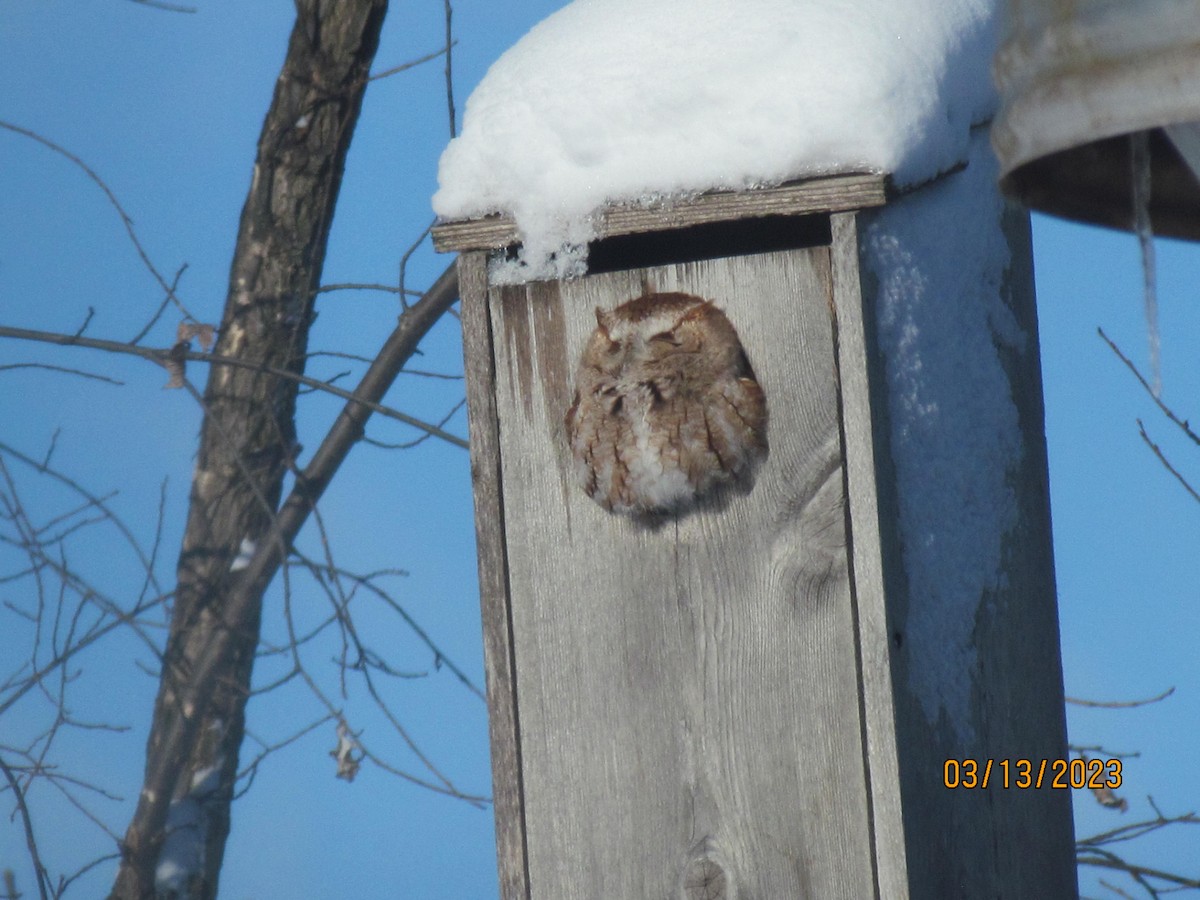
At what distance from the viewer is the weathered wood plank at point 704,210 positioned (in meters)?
1.57

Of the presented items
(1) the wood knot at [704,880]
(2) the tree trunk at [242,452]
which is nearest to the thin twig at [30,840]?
(2) the tree trunk at [242,452]

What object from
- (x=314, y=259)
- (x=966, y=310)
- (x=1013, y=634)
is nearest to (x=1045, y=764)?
(x=1013, y=634)

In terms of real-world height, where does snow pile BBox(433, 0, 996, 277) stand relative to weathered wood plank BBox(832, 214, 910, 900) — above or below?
above

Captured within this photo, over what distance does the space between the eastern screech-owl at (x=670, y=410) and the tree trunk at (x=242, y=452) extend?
1.88 metres

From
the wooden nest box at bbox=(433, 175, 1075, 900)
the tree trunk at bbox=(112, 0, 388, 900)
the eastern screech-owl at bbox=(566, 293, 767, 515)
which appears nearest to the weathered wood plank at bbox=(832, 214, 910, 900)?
the wooden nest box at bbox=(433, 175, 1075, 900)

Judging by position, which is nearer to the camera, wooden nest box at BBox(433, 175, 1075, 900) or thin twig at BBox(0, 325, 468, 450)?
wooden nest box at BBox(433, 175, 1075, 900)

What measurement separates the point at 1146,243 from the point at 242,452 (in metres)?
3.09

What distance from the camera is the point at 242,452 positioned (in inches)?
138

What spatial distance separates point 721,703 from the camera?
5.63 feet

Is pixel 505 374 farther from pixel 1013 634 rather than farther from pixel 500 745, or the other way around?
pixel 1013 634

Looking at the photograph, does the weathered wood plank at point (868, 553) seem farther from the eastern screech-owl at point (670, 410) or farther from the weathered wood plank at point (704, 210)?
the eastern screech-owl at point (670, 410)
